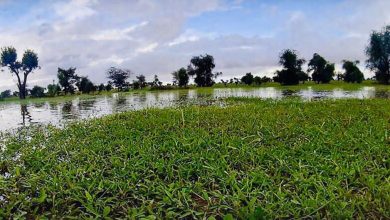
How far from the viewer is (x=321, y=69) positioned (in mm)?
70312

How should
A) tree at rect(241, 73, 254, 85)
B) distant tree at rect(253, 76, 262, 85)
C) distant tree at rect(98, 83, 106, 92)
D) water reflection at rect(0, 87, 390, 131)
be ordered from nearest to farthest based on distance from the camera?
1. water reflection at rect(0, 87, 390, 131)
2. distant tree at rect(253, 76, 262, 85)
3. tree at rect(241, 73, 254, 85)
4. distant tree at rect(98, 83, 106, 92)

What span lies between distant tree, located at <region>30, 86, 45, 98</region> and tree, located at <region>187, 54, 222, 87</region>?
34.6 meters

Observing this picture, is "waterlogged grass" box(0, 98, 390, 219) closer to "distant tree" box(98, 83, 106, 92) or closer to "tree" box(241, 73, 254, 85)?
"tree" box(241, 73, 254, 85)

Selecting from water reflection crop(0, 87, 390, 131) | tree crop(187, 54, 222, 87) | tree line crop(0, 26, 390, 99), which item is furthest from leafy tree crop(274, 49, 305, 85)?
water reflection crop(0, 87, 390, 131)

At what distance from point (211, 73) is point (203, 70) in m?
2.23

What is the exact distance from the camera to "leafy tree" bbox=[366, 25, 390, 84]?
179ft

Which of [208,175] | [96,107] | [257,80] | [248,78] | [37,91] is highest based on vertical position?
[248,78]

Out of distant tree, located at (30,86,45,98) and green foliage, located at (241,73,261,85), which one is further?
green foliage, located at (241,73,261,85)

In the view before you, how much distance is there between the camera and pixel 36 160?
16.9ft

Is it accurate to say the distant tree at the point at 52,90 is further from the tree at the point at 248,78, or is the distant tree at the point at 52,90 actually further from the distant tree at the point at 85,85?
the tree at the point at 248,78

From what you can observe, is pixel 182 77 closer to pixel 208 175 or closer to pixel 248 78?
pixel 248 78

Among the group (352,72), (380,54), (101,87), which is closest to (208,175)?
(380,54)

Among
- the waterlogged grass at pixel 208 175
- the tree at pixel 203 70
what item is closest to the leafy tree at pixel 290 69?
the tree at pixel 203 70

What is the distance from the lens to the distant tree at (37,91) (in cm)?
6943
